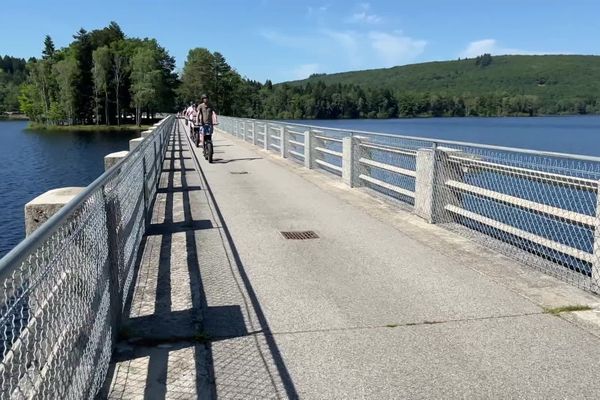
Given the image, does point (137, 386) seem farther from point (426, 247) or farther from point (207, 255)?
point (426, 247)

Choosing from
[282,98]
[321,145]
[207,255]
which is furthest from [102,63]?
[207,255]

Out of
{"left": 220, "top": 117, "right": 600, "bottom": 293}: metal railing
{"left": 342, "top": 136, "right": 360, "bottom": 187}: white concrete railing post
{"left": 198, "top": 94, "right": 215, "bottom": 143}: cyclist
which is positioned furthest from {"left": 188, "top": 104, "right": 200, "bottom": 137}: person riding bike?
{"left": 220, "top": 117, "right": 600, "bottom": 293}: metal railing

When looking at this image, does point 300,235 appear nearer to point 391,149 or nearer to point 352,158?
point 391,149

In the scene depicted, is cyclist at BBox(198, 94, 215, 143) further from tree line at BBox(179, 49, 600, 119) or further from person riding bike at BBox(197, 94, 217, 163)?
tree line at BBox(179, 49, 600, 119)

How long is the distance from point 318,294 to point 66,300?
2728 millimetres

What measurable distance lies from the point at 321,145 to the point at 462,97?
166 m

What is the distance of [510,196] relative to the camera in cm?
679

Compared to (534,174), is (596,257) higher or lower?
lower

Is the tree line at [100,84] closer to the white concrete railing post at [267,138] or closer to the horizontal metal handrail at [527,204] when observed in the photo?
the white concrete railing post at [267,138]

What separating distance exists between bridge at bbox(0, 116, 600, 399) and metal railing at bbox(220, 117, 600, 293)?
0.10 ft

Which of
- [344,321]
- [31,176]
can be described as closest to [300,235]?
[344,321]

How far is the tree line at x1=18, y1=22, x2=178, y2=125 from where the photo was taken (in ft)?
363

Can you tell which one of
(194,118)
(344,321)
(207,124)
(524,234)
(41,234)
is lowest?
(344,321)

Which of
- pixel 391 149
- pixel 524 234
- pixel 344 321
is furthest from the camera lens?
pixel 391 149
